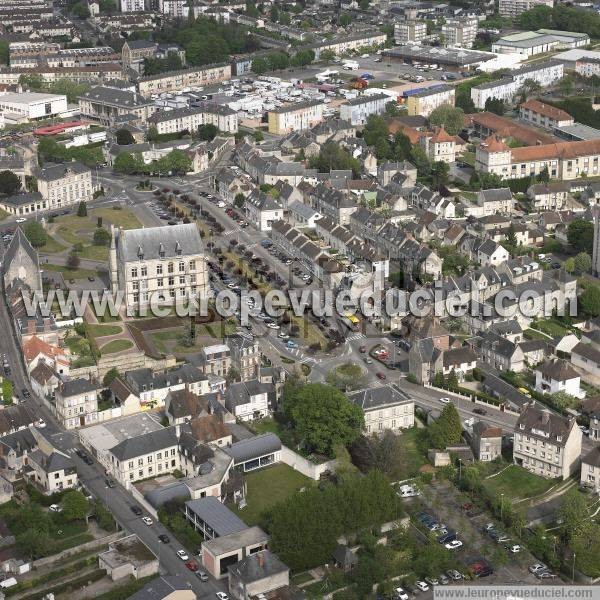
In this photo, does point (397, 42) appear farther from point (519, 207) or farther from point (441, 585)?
point (441, 585)

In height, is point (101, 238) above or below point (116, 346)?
above

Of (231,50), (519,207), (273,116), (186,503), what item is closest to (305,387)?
(186,503)

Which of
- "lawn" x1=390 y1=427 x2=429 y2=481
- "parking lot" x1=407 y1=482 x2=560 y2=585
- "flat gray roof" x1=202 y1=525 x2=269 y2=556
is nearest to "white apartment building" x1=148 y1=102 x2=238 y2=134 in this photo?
"lawn" x1=390 y1=427 x2=429 y2=481

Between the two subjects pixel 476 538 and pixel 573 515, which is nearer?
pixel 573 515

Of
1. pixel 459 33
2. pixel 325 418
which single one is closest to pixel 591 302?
pixel 325 418

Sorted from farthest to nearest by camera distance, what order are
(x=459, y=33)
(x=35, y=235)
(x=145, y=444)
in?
(x=459, y=33), (x=35, y=235), (x=145, y=444)

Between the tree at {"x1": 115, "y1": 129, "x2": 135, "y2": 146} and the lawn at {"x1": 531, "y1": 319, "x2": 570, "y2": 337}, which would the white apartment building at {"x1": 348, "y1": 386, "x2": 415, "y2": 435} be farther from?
the tree at {"x1": 115, "y1": 129, "x2": 135, "y2": 146}

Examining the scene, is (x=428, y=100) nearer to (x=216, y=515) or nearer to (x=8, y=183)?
(x=8, y=183)

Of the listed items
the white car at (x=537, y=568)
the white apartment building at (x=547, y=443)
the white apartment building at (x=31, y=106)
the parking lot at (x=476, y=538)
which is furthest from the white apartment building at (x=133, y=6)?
the white car at (x=537, y=568)
